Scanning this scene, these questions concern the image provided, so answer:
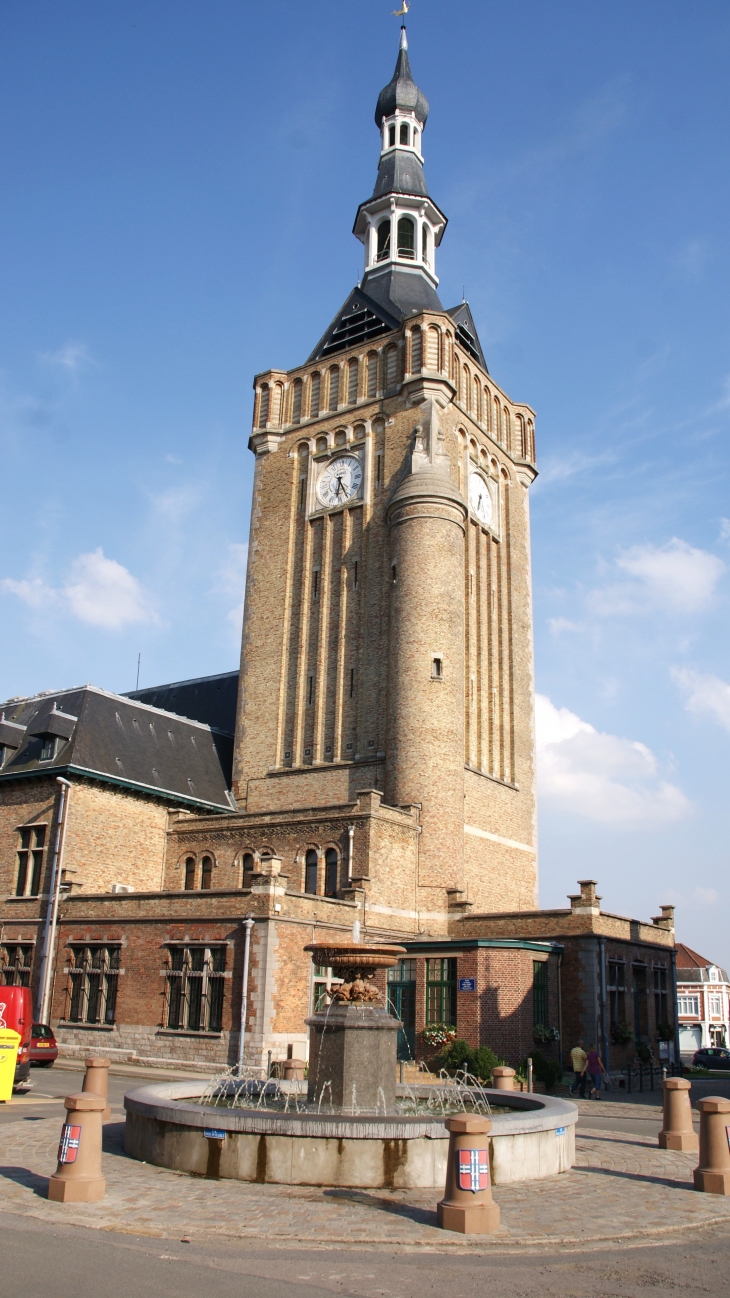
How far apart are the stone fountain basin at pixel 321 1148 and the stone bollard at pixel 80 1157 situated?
140cm

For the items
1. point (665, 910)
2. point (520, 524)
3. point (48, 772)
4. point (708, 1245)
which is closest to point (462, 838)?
point (665, 910)

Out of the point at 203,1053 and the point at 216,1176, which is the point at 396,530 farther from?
the point at 216,1176

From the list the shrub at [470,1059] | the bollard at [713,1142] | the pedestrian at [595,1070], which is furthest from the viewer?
the pedestrian at [595,1070]

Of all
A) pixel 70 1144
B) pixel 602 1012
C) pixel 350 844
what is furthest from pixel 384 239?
pixel 70 1144

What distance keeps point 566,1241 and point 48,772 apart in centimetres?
2655

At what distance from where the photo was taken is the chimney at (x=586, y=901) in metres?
29.1

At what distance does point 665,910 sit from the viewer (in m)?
36.1

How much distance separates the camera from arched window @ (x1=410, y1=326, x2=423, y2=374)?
40531mm

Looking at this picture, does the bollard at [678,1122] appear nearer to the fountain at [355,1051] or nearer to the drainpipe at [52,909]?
the fountain at [355,1051]

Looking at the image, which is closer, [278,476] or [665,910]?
[665,910]

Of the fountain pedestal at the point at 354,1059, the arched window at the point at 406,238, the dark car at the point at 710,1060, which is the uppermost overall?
the arched window at the point at 406,238

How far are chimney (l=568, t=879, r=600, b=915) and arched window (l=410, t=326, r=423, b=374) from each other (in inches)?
846

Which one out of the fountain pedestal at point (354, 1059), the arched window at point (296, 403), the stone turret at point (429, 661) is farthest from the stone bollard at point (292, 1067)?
the arched window at point (296, 403)

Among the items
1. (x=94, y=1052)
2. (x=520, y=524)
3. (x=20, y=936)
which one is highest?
(x=520, y=524)
